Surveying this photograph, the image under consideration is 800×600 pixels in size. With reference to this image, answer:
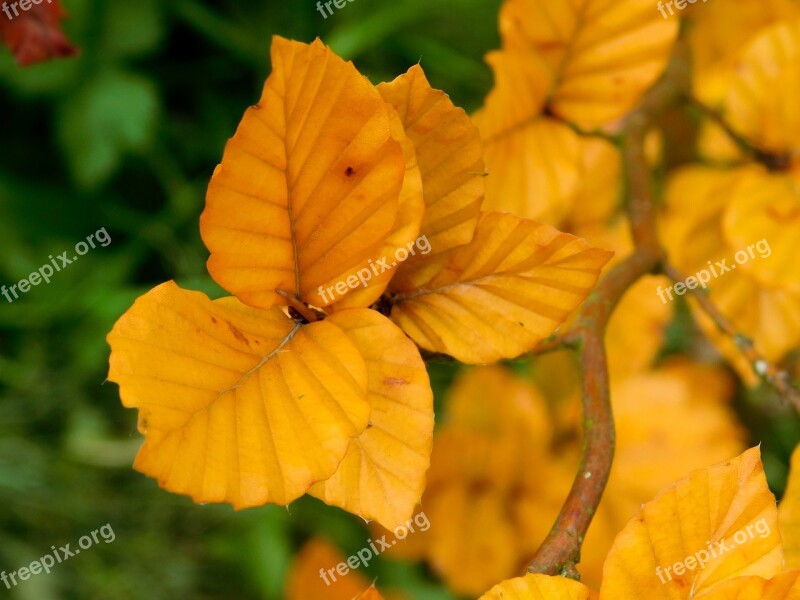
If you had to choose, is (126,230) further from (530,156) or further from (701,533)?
(701,533)

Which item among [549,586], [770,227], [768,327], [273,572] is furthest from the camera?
[273,572]

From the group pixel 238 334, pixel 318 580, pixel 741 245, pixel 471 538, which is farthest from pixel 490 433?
pixel 238 334

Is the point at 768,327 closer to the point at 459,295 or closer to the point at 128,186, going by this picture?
the point at 459,295

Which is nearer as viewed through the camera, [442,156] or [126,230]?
[442,156]

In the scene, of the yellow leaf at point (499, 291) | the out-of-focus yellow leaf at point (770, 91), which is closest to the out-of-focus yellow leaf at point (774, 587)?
the yellow leaf at point (499, 291)

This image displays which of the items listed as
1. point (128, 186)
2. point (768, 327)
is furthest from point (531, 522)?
point (128, 186)

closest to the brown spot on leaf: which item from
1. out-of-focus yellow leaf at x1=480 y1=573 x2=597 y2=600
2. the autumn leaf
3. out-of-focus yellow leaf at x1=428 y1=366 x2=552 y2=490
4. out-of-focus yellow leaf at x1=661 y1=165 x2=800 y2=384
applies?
out-of-focus yellow leaf at x1=480 y1=573 x2=597 y2=600
